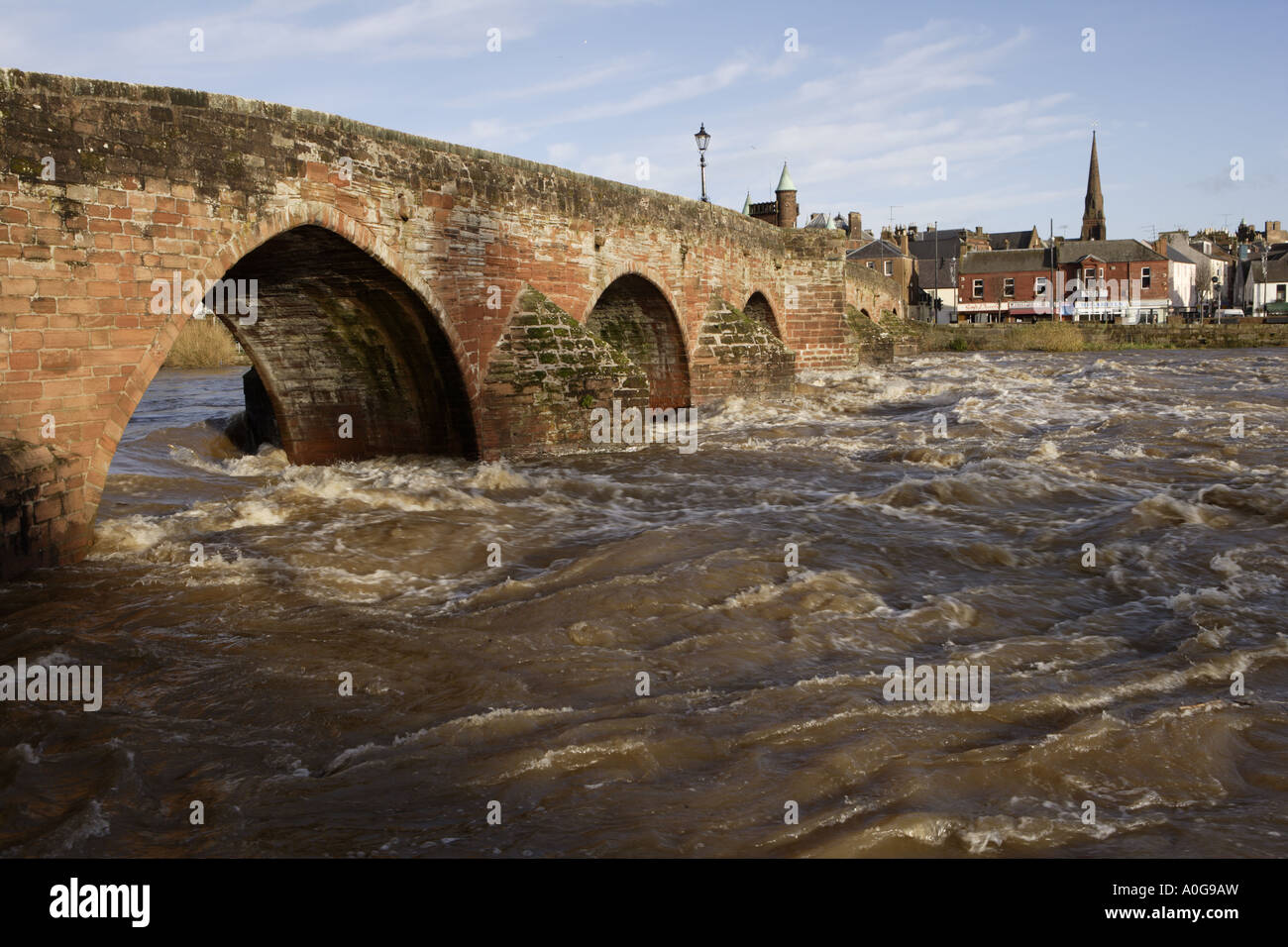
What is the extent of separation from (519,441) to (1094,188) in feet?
228

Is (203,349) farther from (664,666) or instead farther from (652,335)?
(664,666)

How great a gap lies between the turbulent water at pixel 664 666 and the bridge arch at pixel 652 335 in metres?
7.98

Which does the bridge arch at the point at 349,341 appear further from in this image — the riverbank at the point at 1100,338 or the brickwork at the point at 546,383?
the riverbank at the point at 1100,338

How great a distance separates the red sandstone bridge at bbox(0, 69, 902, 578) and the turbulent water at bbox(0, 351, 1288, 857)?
4.26ft

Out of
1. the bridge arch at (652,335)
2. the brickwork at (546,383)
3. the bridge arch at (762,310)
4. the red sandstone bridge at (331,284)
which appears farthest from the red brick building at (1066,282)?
the brickwork at (546,383)

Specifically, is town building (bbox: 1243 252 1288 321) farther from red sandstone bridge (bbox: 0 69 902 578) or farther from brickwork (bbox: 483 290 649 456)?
brickwork (bbox: 483 290 649 456)

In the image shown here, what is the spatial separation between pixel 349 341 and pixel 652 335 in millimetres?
8231

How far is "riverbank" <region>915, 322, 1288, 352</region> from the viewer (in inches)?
1501

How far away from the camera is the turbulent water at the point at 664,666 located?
3.86 meters

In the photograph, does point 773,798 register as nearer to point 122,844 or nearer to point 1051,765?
point 1051,765
